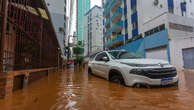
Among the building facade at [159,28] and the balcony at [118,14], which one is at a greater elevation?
the balcony at [118,14]

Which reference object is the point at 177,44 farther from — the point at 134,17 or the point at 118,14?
the point at 118,14

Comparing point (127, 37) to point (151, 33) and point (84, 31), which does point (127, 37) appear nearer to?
point (151, 33)

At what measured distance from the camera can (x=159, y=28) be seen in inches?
474

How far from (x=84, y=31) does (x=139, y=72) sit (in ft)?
185

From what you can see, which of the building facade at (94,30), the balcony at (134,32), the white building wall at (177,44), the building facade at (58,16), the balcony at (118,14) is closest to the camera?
the white building wall at (177,44)

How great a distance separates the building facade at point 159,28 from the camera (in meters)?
10.3

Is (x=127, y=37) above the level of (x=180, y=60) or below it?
above

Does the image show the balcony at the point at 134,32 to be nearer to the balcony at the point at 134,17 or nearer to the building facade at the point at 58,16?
the balcony at the point at 134,17

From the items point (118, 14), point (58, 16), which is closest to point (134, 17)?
point (118, 14)

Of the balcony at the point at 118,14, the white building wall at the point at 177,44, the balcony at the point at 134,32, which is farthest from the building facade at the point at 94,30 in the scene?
the white building wall at the point at 177,44

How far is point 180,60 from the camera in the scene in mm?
10133

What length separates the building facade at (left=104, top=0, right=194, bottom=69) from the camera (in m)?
10.3

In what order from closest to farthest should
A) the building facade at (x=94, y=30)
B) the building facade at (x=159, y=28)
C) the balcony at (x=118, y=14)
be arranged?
1. the building facade at (x=159, y=28)
2. the balcony at (x=118, y=14)
3. the building facade at (x=94, y=30)

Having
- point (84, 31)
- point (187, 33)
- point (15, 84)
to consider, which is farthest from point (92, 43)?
point (15, 84)
